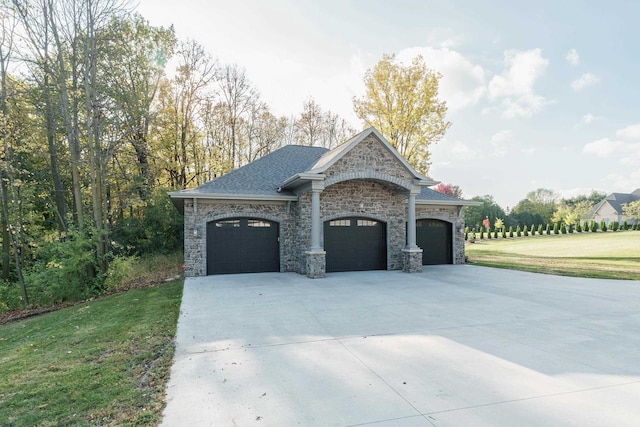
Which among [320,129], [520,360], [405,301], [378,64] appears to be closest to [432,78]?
[378,64]

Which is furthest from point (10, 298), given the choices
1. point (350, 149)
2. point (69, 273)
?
point (350, 149)

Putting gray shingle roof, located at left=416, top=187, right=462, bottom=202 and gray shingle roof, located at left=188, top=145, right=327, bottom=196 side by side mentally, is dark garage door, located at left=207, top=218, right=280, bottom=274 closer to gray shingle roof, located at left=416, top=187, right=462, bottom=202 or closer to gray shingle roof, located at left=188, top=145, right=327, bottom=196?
gray shingle roof, located at left=188, top=145, right=327, bottom=196

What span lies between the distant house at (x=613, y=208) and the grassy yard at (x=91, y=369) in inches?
2666

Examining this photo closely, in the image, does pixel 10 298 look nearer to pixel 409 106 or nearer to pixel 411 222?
pixel 411 222

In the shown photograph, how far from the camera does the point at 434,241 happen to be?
15.1 meters

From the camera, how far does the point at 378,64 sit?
22.4m

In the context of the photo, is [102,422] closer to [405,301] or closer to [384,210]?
[405,301]

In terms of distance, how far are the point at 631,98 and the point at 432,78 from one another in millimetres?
10369

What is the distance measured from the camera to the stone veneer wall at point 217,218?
11.8m

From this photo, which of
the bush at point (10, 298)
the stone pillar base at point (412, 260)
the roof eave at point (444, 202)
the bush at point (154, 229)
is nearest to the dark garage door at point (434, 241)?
the roof eave at point (444, 202)

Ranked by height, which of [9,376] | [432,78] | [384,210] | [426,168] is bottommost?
[9,376]

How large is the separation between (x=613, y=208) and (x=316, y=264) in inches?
2496

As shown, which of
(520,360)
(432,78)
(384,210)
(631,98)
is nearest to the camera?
(520,360)

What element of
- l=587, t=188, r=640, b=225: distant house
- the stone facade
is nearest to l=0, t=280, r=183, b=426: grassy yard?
the stone facade
